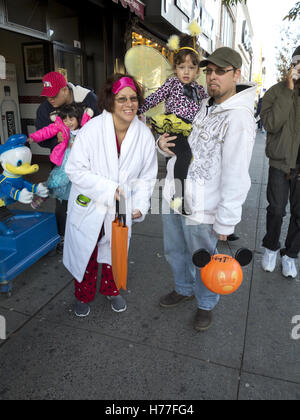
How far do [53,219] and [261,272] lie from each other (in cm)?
231

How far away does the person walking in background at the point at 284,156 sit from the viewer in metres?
2.98

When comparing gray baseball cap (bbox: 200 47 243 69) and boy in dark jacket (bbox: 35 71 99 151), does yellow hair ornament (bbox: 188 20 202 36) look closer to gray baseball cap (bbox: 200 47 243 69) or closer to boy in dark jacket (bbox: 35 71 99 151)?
gray baseball cap (bbox: 200 47 243 69)

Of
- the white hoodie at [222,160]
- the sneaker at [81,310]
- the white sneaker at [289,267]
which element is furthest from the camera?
the white sneaker at [289,267]

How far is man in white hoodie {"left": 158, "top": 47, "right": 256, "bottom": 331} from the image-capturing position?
1984 mm

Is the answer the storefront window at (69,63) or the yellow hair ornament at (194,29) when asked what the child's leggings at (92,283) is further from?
the storefront window at (69,63)

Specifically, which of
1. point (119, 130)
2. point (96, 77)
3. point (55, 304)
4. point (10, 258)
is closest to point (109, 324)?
point (55, 304)

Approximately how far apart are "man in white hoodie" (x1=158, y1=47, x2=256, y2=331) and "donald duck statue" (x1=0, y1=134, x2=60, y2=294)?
4.55 feet

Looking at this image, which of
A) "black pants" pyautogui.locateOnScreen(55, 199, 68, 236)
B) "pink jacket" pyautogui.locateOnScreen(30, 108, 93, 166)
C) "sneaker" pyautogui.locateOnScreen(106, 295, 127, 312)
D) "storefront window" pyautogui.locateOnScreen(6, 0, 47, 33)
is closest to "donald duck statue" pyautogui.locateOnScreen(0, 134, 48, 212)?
"pink jacket" pyautogui.locateOnScreen(30, 108, 93, 166)

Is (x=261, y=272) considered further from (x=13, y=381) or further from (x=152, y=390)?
(x=13, y=381)

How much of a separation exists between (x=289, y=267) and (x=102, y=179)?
228 cm

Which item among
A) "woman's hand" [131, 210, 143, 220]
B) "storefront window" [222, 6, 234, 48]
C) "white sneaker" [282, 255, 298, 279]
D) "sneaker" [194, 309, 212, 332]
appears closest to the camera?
"woman's hand" [131, 210, 143, 220]

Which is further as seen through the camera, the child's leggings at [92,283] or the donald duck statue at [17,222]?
the donald duck statue at [17,222]

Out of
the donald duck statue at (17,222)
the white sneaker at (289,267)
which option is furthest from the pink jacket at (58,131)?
the white sneaker at (289,267)

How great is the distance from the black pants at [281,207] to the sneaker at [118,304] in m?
1.67
